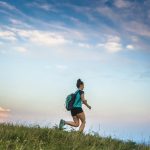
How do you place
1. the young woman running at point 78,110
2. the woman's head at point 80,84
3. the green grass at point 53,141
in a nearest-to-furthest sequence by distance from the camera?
the green grass at point 53,141 < the young woman running at point 78,110 < the woman's head at point 80,84

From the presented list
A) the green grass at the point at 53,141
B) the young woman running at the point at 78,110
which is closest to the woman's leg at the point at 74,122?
the young woman running at the point at 78,110

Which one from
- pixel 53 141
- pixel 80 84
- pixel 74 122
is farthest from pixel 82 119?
pixel 53 141

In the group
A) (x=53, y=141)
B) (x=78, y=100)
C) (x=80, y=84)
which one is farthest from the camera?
(x=80, y=84)

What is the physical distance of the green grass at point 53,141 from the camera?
10.9 m

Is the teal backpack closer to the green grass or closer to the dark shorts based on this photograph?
the dark shorts

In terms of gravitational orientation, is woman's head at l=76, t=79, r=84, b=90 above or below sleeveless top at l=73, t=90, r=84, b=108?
above

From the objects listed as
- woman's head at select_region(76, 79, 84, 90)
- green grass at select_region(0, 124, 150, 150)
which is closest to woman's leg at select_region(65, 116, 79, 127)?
woman's head at select_region(76, 79, 84, 90)

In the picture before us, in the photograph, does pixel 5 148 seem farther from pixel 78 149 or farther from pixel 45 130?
pixel 45 130

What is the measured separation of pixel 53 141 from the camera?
39.8 ft

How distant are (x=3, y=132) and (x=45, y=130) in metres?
1.66

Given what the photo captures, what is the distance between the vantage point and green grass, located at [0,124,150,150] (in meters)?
10.9

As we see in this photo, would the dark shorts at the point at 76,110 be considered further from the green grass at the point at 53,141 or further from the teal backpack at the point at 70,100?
the green grass at the point at 53,141

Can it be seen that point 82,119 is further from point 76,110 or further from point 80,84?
point 80,84

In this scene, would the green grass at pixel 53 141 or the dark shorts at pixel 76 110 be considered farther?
the dark shorts at pixel 76 110
